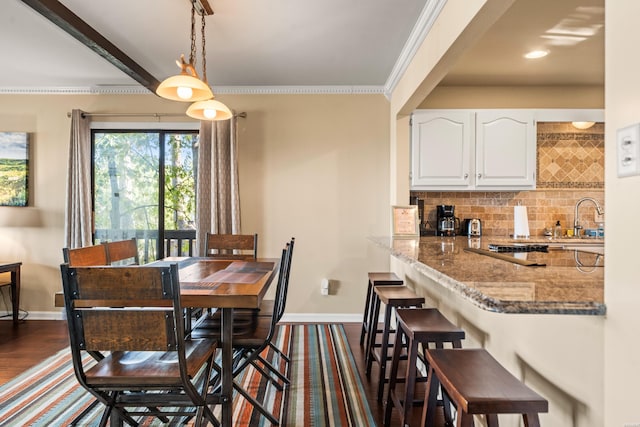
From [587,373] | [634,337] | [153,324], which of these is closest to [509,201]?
[587,373]

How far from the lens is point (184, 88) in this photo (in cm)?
209

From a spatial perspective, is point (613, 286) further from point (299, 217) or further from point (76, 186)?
point (76, 186)

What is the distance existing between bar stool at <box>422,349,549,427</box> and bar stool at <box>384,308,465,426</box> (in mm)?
261

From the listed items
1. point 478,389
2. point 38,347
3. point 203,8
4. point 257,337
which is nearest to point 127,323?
point 257,337

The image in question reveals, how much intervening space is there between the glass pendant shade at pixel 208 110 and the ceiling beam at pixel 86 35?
910 millimetres

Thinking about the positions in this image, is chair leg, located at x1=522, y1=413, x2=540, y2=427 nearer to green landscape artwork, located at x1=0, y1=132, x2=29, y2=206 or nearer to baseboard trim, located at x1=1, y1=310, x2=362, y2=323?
baseboard trim, located at x1=1, y1=310, x2=362, y2=323

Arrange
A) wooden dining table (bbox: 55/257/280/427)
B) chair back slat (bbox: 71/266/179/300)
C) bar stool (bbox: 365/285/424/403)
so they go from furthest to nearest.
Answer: bar stool (bbox: 365/285/424/403) < wooden dining table (bbox: 55/257/280/427) < chair back slat (bbox: 71/266/179/300)

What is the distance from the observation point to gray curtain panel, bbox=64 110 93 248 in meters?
3.58

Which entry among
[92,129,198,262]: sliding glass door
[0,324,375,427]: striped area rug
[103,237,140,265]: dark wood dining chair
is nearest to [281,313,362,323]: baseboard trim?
[0,324,375,427]: striped area rug

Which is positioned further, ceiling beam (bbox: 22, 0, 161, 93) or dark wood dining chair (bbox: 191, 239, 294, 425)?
ceiling beam (bbox: 22, 0, 161, 93)

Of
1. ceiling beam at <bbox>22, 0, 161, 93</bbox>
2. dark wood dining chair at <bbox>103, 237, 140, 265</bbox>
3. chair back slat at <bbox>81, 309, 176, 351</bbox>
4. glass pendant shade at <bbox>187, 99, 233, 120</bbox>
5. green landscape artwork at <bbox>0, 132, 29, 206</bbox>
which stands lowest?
chair back slat at <bbox>81, 309, 176, 351</bbox>

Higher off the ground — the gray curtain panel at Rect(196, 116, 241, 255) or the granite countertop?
the gray curtain panel at Rect(196, 116, 241, 255)

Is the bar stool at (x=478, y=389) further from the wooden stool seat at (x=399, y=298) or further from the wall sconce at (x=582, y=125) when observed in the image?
the wall sconce at (x=582, y=125)

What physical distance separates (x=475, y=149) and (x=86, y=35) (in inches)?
129
